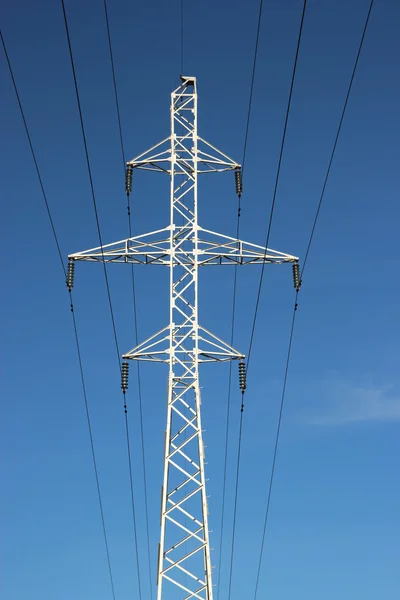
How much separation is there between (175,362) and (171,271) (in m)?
3.59

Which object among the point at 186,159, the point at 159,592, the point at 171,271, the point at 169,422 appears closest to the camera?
the point at 159,592

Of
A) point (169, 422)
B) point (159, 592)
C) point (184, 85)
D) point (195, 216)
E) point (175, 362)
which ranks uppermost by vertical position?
point (184, 85)

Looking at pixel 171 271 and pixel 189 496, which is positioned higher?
pixel 171 271

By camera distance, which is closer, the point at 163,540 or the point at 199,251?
the point at 163,540

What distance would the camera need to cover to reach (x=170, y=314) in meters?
32.4

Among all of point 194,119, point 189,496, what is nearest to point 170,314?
point 189,496

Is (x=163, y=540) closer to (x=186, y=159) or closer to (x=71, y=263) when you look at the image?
(x=71, y=263)

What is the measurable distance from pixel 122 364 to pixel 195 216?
643cm

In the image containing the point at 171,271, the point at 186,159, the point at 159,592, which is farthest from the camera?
the point at 186,159

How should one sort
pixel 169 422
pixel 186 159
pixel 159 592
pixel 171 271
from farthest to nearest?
pixel 186 159, pixel 171 271, pixel 169 422, pixel 159 592

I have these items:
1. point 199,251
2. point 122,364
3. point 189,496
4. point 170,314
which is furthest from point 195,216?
point 189,496

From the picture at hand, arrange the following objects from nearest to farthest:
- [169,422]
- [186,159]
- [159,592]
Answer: [159,592], [169,422], [186,159]

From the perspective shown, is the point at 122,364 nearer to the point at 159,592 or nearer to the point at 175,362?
the point at 175,362

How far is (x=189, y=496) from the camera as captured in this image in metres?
29.8
